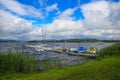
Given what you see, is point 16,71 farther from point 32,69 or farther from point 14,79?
point 14,79

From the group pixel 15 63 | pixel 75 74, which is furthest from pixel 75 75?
pixel 15 63

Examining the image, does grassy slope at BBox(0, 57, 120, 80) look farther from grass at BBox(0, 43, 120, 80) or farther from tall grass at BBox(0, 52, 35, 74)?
tall grass at BBox(0, 52, 35, 74)

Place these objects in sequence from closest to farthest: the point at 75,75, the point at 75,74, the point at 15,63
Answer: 1. the point at 75,75
2. the point at 75,74
3. the point at 15,63

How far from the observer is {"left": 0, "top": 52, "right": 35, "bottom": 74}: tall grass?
15.8 metres

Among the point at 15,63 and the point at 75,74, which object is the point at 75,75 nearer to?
the point at 75,74

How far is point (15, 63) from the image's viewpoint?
53.7 ft

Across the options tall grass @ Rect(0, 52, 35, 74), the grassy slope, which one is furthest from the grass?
tall grass @ Rect(0, 52, 35, 74)

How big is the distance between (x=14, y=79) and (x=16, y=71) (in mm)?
2970

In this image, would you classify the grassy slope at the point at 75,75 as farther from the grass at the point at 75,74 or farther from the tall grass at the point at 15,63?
the tall grass at the point at 15,63

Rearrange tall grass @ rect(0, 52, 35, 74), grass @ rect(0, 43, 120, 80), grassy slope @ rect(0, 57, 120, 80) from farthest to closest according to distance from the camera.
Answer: tall grass @ rect(0, 52, 35, 74), grass @ rect(0, 43, 120, 80), grassy slope @ rect(0, 57, 120, 80)

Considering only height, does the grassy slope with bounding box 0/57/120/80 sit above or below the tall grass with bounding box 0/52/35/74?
below

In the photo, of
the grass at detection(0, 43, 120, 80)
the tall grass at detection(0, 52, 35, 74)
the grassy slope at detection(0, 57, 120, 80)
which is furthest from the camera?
the tall grass at detection(0, 52, 35, 74)

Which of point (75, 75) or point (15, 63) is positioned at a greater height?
point (15, 63)

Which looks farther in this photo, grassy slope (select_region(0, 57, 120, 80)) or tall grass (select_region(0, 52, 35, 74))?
tall grass (select_region(0, 52, 35, 74))
